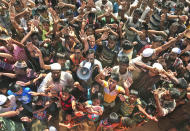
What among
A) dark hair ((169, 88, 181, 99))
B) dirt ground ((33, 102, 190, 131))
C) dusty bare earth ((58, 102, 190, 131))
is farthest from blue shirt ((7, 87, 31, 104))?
dark hair ((169, 88, 181, 99))

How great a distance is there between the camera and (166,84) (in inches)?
162

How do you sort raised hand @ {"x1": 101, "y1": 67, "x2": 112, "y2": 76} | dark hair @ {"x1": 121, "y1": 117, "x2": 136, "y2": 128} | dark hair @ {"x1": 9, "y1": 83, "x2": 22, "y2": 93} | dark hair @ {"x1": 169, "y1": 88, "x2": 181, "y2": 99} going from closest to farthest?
1. dark hair @ {"x1": 169, "y1": 88, "x2": 181, "y2": 99}
2. dark hair @ {"x1": 9, "y1": 83, "x2": 22, "y2": 93}
3. dark hair @ {"x1": 121, "y1": 117, "x2": 136, "y2": 128}
4. raised hand @ {"x1": 101, "y1": 67, "x2": 112, "y2": 76}

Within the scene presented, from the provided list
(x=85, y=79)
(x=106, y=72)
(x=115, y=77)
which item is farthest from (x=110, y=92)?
(x=85, y=79)

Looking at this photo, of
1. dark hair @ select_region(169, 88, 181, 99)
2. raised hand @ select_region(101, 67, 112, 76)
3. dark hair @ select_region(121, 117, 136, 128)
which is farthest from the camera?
raised hand @ select_region(101, 67, 112, 76)

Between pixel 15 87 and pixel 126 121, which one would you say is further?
pixel 126 121

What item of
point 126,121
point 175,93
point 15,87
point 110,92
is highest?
point 15,87

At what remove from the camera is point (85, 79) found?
3691 mm

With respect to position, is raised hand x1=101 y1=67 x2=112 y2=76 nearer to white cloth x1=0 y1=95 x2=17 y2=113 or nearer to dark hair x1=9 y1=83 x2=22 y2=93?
dark hair x1=9 y1=83 x2=22 y2=93

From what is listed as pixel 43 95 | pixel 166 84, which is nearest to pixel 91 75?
pixel 43 95

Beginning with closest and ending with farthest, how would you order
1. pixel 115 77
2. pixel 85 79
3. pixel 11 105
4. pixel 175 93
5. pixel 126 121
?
pixel 175 93
pixel 11 105
pixel 126 121
pixel 115 77
pixel 85 79

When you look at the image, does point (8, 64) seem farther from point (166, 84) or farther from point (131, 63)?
point (166, 84)

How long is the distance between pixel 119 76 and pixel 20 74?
7.62 feet

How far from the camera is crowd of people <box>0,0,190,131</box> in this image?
336 centimetres

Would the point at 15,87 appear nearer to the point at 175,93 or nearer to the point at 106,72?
the point at 106,72
